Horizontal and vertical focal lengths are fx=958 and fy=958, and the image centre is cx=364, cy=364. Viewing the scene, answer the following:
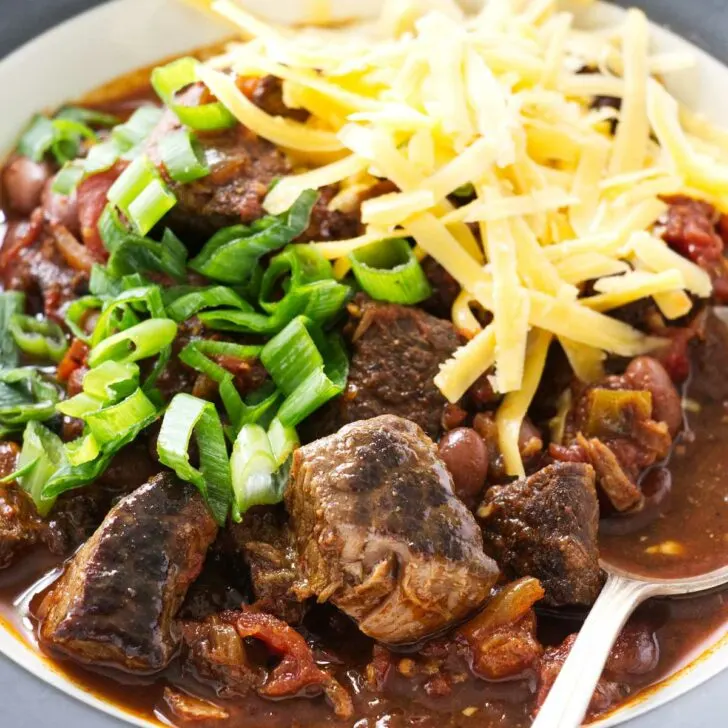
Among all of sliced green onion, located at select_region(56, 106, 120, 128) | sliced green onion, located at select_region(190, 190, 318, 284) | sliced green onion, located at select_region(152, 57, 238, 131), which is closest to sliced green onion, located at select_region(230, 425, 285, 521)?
sliced green onion, located at select_region(190, 190, 318, 284)

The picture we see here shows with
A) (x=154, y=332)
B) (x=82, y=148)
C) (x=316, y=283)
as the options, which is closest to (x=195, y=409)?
(x=154, y=332)

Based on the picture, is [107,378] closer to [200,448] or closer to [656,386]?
[200,448]

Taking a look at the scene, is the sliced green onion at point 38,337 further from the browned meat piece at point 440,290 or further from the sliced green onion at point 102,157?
the browned meat piece at point 440,290

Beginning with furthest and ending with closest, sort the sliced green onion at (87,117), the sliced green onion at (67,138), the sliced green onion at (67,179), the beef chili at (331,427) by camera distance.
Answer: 1. the sliced green onion at (87,117)
2. the sliced green onion at (67,138)
3. the sliced green onion at (67,179)
4. the beef chili at (331,427)

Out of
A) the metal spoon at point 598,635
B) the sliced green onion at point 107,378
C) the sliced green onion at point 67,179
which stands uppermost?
the sliced green onion at point 67,179

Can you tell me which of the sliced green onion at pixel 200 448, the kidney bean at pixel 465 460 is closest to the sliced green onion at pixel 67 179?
the sliced green onion at pixel 200 448

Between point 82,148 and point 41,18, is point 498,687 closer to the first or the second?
point 82,148

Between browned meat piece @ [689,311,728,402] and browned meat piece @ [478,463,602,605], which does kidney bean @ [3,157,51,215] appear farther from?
browned meat piece @ [689,311,728,402]

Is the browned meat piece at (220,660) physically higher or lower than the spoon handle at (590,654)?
higher
